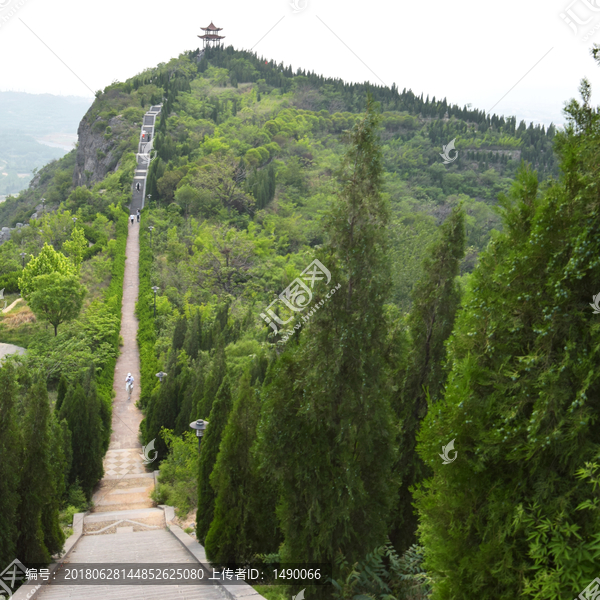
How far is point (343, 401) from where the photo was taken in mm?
7047

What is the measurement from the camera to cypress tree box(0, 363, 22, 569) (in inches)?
352

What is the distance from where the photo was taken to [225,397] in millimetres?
11430

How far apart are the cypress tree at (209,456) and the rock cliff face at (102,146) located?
1820 inches

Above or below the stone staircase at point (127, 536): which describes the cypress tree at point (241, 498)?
above

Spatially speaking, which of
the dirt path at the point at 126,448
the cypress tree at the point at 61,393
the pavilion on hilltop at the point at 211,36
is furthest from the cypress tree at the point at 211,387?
the pavilion on hilltop at the point at 211,36

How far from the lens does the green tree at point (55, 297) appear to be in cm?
2335

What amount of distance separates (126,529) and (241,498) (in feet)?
14.8

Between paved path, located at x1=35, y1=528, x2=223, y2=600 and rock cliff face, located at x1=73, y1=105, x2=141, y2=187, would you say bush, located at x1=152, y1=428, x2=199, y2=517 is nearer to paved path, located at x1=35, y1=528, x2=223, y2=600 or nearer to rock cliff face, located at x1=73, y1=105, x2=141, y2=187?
paved path, located at x1=35, y1=528, x2=223, y2=600

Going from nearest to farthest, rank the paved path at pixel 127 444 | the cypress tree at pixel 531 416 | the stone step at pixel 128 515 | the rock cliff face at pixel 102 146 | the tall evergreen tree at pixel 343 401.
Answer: the cypress tree at pixel 531 416 < the tall evergreen tree at pixel 343 401 < the stone step at pixel 128 515 < the paved path at pixel 127 444 < the rock cliff face at pixel 102 146

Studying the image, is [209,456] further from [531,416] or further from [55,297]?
[55,297]

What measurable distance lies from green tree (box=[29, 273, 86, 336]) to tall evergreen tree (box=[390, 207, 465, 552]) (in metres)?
18.4

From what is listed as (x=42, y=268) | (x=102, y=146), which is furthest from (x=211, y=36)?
(x=42, y=268)

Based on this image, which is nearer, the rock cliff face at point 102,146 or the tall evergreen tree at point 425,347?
the tall evergreen tree at point 425,347

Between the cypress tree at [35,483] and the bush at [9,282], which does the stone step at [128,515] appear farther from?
the bush at [9,282]
